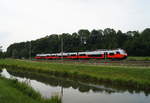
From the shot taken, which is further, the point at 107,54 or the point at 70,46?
the point at 70,46

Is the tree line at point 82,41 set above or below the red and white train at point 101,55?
above

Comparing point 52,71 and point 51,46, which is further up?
point 51,46

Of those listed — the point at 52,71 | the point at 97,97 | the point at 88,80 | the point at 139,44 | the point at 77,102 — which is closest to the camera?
the point at 77,102

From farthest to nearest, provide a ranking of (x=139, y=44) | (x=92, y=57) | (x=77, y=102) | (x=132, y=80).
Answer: (x=139, y=44) → (x=92, y=57) → (x=132, y=80) → (x=77, y=102)

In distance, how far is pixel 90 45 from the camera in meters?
143

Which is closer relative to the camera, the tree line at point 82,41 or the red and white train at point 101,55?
the red and white train at point 101,55

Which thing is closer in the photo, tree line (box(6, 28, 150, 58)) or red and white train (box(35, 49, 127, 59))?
red and white train (box(35, 49, 127, 59))

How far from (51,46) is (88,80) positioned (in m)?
119

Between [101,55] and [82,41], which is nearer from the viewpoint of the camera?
[101,55]

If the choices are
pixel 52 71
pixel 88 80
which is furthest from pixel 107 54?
pixel 88 80

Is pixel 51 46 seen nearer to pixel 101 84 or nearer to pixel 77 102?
pixel 101 84

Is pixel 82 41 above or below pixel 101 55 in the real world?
above

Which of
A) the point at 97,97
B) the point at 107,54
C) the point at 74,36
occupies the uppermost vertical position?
the point at 74,36

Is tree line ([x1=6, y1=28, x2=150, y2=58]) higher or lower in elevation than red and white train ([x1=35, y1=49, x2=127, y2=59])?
higher
